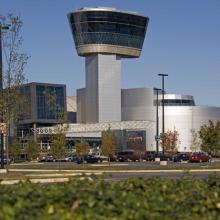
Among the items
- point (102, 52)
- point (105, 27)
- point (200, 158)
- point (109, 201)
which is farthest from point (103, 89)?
point (109, 201)

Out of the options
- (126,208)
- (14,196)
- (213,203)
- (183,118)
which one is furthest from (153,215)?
(183,118)

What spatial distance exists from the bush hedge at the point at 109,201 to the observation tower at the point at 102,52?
157898mm

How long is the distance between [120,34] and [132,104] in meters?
21.9

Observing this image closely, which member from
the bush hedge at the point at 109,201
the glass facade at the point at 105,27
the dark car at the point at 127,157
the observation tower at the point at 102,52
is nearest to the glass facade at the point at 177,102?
the observation tower at the point at 102,52

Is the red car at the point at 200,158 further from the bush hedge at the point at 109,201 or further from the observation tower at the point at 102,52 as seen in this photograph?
the observation tower at the point at 102,52

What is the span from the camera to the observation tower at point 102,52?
168 m

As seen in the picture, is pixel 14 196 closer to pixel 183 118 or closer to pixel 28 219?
pixel 28 219

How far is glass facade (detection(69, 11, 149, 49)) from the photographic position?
551ft

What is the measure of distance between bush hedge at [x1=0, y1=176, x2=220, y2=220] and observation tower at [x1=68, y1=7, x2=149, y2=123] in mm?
157898

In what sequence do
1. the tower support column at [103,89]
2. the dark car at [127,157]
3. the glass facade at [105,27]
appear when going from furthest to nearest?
the glass facade at [105,27], the tower support column at [103,89], the dark car at [127,157]

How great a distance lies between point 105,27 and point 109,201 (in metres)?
164

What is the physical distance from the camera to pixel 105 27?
169 m

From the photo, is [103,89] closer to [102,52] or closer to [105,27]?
[102,52]

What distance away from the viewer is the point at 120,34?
572 feet
